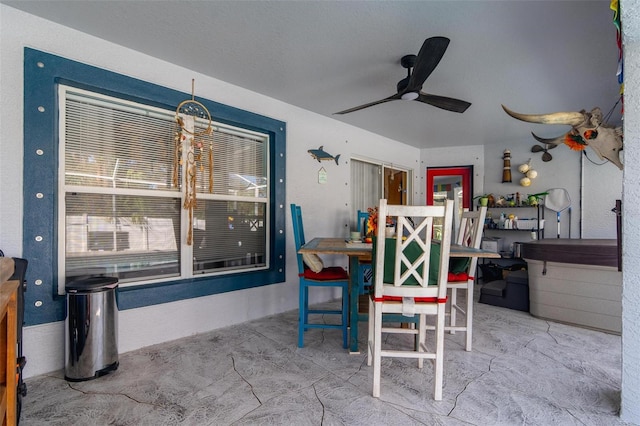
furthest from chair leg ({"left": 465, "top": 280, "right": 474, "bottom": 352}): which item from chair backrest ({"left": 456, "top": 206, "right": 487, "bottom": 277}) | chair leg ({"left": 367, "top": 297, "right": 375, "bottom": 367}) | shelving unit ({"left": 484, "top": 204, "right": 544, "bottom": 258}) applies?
shelving unit ({"left": 484, "top": 204, "right": 544, "bottom": 258})

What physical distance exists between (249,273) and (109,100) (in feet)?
6.69

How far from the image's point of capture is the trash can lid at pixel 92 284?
2107mm

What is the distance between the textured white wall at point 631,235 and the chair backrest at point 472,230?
1.02 meters

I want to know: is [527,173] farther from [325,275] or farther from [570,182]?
[325,275]

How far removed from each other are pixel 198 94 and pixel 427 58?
6.97 ft

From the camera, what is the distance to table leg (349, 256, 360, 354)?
253cm

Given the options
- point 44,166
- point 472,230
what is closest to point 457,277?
point 472,230

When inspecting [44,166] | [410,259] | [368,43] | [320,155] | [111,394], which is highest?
[368,43]

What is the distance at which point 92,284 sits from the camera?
216 centimetres

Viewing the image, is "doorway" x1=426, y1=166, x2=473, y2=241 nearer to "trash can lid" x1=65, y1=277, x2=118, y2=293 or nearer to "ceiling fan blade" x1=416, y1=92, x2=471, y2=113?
"ceiling fan blade" x1=416, y1=92, x2=471, y2=113

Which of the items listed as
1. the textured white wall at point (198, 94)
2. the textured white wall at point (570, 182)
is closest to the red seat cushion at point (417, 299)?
the textured white wall at point (198, 94)

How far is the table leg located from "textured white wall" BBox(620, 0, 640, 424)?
1.61 m

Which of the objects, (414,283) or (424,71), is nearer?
(414,283)

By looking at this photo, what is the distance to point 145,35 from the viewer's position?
241 centimetres
